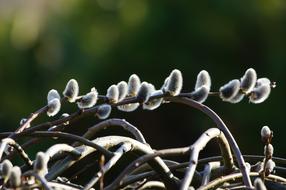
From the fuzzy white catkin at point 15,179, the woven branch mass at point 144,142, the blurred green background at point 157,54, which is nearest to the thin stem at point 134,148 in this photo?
the woven branch mass at point 144,142

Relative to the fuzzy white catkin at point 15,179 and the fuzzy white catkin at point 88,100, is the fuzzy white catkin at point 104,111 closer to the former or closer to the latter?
the fuzzy white catkin at point 88,100

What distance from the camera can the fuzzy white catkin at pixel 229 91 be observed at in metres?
0.67

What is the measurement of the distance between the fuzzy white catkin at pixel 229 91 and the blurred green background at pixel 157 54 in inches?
121

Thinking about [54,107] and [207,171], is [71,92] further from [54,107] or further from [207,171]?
[207,171]

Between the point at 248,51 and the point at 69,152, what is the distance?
3851 mm

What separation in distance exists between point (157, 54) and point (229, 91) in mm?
3665

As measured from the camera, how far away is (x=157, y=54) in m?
A: 4.33

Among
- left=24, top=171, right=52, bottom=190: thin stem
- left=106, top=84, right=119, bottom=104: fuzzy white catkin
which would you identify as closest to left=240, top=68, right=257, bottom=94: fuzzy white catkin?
left=106, top=84, right=119, bottom=104: fuzzy white catkin

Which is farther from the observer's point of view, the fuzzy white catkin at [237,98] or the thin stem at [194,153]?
the fuzzy white catkin at [237,98]

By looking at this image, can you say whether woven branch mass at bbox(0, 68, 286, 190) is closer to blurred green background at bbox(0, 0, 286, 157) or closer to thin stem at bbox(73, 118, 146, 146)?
thin stem at bbox(73, 118, 146, 146)

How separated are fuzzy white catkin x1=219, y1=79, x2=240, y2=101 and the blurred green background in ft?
10.0

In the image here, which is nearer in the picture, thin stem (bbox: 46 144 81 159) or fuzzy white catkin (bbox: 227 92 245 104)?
thin stem (bbox: 46 144 81 159)

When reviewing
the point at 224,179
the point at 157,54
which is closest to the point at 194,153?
the point at 224,179

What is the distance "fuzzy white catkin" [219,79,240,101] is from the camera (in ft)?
2.20
